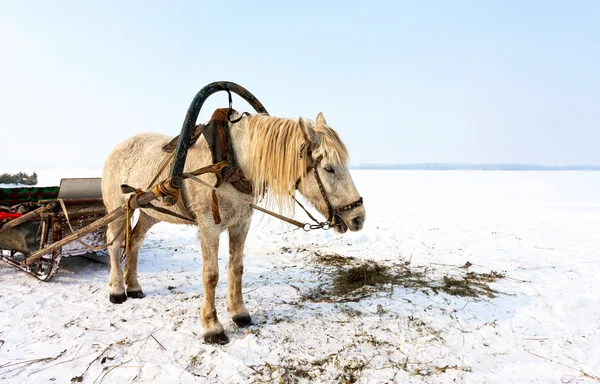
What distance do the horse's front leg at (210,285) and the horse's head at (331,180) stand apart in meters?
1.22

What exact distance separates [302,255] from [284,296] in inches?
83.5

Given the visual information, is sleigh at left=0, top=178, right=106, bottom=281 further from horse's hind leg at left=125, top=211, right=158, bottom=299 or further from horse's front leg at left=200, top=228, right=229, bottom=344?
horse's front leg at left=200, top=228, right=229, bottom=344

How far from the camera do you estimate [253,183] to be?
311cm

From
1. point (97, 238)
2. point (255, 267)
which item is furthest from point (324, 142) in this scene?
point (97, 238)

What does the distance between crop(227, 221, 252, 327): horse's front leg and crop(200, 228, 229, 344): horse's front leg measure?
1.09 ft

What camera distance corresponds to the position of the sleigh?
4.41 metres

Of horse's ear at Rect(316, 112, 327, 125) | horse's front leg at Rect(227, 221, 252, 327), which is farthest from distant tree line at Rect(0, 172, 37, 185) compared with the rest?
horse's ear at Rect(316, 112, 327, 125)

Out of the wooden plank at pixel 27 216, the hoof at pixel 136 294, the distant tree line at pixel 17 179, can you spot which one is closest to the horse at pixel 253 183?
the hoof at pixel 136 294

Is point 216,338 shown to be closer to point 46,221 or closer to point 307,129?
point 307,129

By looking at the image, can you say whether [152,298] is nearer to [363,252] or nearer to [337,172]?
[337,172]

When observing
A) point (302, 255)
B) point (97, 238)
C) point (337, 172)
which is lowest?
point (302, 255)

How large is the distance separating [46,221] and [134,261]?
1.47 m

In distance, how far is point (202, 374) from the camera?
2.61 meters

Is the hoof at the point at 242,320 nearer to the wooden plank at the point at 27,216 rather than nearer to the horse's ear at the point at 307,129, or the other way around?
the horse's ear at the point at 307,129
